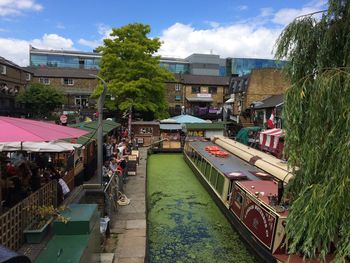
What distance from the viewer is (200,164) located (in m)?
17.6

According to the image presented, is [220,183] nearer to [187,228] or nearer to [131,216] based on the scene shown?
[187,228]

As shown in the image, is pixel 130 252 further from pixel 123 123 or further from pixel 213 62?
pixel 213 62

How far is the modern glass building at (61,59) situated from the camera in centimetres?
5988

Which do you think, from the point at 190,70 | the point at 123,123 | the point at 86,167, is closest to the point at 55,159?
the point at 86,167

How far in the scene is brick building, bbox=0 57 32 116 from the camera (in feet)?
107

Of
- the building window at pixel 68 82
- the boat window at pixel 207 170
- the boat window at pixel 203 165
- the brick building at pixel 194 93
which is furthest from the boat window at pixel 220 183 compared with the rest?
the building window at pixel 68 82

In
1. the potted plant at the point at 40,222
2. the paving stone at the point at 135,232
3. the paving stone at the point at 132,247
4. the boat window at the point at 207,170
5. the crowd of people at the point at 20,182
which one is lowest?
the paving stone at the point at 135,232

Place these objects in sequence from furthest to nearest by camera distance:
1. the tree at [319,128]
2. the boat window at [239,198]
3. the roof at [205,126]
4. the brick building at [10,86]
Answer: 1. the brick building at [10,86]
2. the roof at [205,126]
3. the boat window at [239,198]
4. the tree at [319,128]

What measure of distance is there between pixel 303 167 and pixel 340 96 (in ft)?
4.15

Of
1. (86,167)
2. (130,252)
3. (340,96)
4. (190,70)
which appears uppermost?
(190,70)

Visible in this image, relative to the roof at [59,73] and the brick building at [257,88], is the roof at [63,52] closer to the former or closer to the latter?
the roof at [59,73]

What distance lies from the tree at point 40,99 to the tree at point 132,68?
682 cm

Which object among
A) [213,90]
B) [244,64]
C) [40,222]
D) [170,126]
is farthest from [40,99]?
[244,64]

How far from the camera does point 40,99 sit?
33.4m
